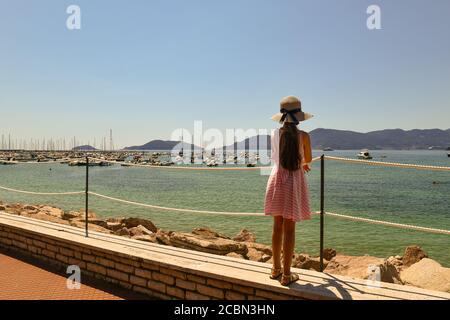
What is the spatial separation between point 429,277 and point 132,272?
491 centimetres

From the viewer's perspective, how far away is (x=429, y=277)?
6.25 metres

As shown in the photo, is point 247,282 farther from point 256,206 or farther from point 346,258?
point 256,206

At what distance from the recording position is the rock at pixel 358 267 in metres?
6.24

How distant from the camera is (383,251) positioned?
49.2 feet

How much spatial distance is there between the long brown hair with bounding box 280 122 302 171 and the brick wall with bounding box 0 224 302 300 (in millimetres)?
1225

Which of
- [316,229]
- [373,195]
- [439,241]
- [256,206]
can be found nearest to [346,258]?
[316,229]

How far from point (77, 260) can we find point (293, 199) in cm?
341

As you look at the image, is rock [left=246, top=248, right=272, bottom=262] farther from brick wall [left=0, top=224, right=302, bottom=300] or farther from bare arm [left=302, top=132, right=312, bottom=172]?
bare arm [left=302, top=132, right=312, bottom=172]

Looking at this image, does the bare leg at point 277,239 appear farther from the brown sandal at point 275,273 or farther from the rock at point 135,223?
the rock at point 135,223

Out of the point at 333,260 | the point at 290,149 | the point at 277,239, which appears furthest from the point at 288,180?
the point at 333,260

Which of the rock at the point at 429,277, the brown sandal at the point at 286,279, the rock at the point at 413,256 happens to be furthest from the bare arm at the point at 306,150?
the rock at the point at 413,256

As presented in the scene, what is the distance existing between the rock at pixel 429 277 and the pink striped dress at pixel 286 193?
3.65 metres

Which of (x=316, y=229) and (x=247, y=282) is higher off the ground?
(x=247, y=282)

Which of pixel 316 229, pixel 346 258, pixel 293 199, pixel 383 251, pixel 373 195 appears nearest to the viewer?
pixel 293 199
